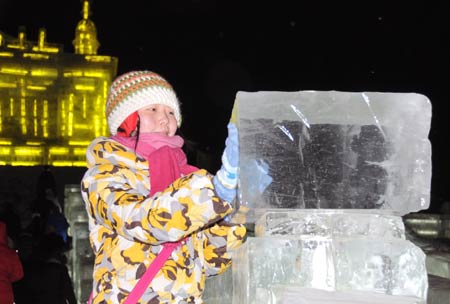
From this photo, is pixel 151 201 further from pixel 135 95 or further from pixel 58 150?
pixel 58 150

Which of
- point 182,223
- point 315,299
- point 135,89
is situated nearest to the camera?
point 182,223

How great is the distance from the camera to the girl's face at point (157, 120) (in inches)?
87.9

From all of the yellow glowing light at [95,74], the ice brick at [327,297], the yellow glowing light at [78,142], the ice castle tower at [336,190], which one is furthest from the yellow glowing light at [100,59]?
the ice brick at [327,297]

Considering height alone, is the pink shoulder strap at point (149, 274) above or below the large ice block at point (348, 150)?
below

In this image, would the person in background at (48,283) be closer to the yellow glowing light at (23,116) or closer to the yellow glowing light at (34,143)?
the yellow glowing light at (34,143)

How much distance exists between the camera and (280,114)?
2.00 m

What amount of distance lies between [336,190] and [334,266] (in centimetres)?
26

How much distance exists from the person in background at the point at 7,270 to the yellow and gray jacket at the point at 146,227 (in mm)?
3280

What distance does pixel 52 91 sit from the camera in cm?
3234

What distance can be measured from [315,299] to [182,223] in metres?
0.53

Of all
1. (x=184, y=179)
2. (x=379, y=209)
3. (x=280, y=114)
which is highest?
(x=280, y=114)

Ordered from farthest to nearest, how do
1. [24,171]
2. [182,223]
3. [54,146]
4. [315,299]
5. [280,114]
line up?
[54,146] < [24,171] < [280,114] < [315,299] < [182,223]

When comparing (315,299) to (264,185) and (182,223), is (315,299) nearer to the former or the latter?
(264,185)

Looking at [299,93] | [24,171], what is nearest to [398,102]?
[299,93]
